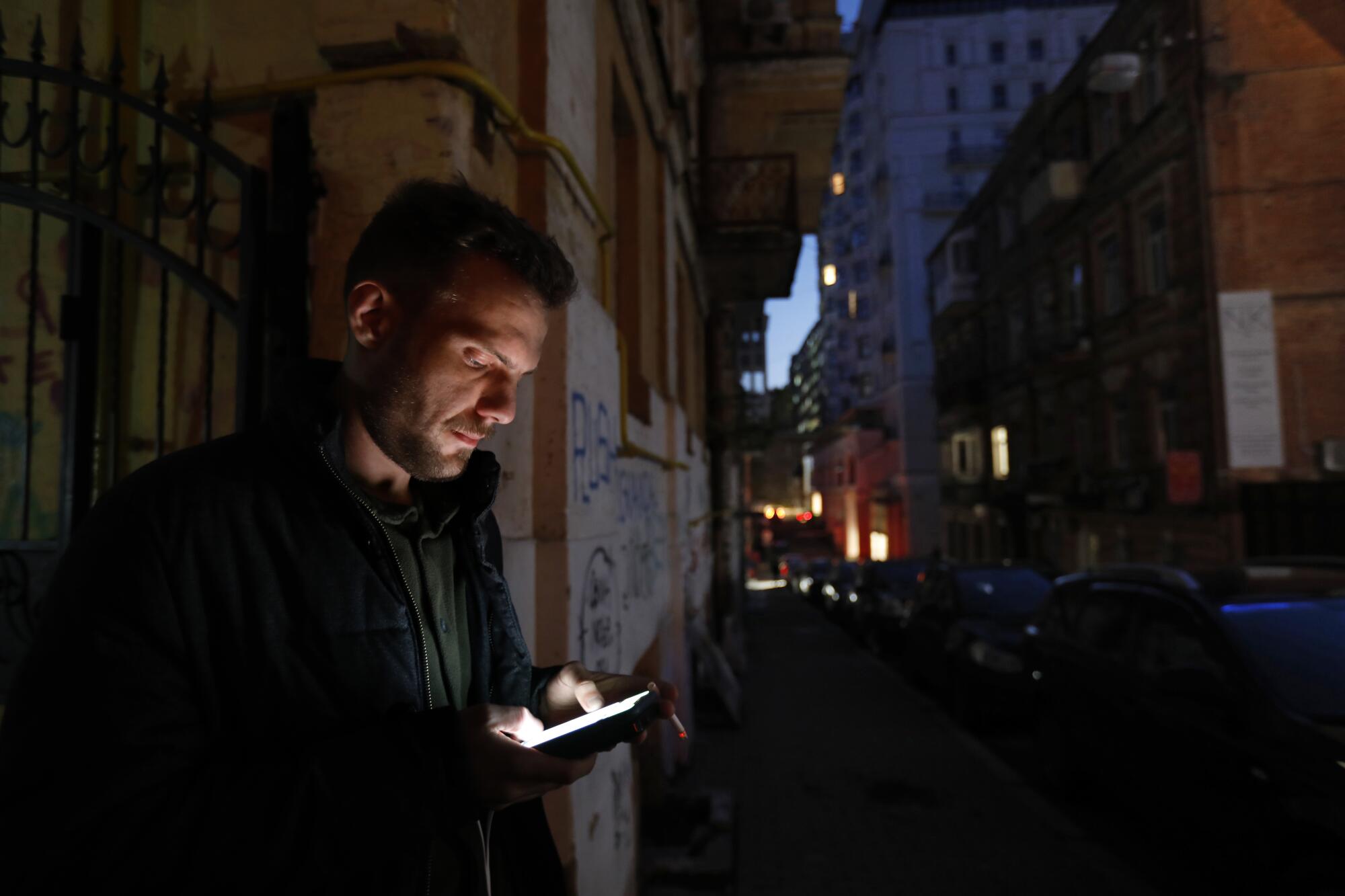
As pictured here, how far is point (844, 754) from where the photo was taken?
735cm

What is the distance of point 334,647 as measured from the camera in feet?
4.08

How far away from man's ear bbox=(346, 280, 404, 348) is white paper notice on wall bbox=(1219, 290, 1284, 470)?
15.4 m

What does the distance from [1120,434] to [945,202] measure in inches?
809

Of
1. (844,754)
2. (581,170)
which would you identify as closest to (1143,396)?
(844,754)

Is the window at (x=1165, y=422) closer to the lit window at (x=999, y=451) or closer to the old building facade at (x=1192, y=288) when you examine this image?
the old building facade at (x=1192, y=288)

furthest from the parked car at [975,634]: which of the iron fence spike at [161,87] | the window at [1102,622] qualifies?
the iron fence spike at [161,87]

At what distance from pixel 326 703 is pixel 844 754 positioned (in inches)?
278

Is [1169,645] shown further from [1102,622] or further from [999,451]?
[999,451]

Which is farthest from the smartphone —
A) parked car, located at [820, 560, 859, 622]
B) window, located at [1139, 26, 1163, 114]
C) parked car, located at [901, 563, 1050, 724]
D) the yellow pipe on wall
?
window, located at [1139, 26, 1163, 114]

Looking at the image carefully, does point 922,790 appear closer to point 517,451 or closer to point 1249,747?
point 1249,747

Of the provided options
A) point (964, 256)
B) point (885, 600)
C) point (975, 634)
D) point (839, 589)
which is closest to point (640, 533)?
point (975, 634)

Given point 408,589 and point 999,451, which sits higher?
point 999,451

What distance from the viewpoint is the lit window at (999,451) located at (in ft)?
80.6

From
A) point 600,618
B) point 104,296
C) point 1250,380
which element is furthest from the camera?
point 1250,380
